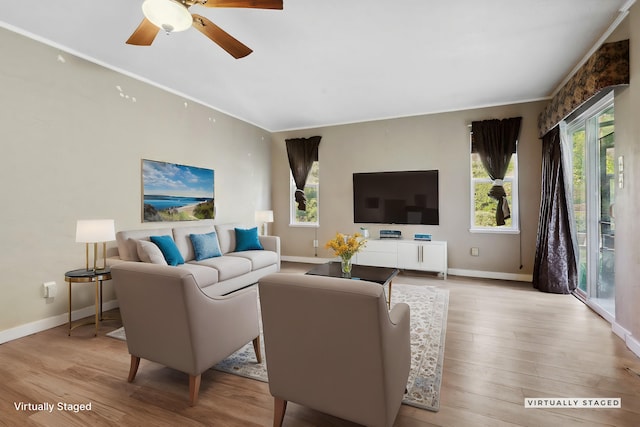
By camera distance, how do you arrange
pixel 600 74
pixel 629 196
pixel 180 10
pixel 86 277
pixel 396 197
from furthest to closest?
pixel 396 197, pixel 86 277, pixel 600 74, pixel 629 196, pixel 180 10

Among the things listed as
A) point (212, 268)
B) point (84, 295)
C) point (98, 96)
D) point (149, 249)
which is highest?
point (98, 96)

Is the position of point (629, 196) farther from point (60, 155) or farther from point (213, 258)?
point (60, 155)

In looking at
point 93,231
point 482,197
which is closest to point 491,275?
point 482,197

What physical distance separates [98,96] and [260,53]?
1.91 meters

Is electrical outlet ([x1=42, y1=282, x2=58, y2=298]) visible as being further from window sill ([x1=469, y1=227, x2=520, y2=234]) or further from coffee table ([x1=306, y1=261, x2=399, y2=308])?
window sill ([x1=469, y1=227, x2=520, y2=234])

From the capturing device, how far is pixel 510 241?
4.84 metres

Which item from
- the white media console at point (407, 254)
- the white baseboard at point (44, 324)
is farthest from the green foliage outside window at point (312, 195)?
the white baseboard at point (44, 324)

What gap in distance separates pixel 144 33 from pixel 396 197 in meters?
4.31

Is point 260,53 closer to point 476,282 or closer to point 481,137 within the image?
point 481,137

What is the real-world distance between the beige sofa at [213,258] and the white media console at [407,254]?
1.62 metres

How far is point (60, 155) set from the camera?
315 cm

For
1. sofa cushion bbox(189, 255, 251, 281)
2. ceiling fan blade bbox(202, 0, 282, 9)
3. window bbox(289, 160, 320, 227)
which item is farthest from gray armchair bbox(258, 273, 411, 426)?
window bbox(289, 160, 320, 227)

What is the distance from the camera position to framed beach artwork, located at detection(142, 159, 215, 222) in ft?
13.2

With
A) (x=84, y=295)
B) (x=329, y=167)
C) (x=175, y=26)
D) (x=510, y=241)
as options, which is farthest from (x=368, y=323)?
(x=329, y=167)
